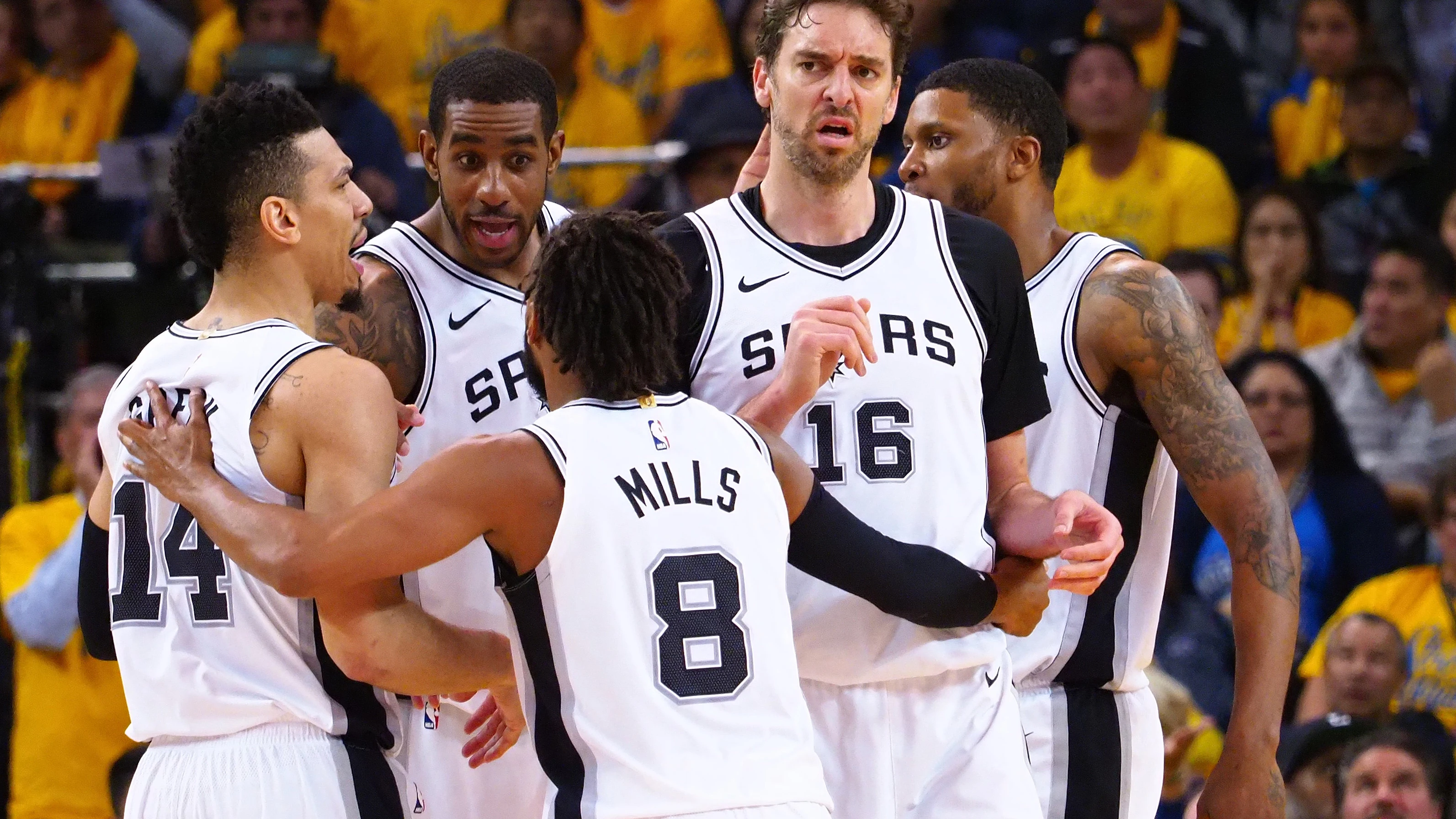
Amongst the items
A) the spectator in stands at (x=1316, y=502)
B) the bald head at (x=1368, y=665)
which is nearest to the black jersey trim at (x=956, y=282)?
the bald head at (x=1368, y=665)

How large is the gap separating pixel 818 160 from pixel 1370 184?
586 cm

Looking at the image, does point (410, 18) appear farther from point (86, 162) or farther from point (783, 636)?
point (783, 636)

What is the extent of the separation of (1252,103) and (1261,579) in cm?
608

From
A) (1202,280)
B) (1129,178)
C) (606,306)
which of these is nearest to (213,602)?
(606,306)

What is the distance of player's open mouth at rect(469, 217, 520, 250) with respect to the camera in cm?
487

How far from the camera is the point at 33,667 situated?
296 inches

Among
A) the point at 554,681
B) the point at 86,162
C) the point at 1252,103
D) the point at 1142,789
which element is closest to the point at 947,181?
the point at 1142,789

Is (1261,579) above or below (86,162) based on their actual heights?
below

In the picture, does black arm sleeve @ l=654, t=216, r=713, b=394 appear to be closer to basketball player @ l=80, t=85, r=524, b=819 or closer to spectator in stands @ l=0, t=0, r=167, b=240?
basketball player @ l=80, t=85, r=524, b=819

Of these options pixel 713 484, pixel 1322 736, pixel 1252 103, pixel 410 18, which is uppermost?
pixel 410 18

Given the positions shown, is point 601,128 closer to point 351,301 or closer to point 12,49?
point 12,49

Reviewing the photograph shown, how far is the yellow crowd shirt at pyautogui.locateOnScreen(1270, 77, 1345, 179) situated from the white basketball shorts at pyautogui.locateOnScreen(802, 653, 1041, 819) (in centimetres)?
610

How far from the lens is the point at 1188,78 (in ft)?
31.9

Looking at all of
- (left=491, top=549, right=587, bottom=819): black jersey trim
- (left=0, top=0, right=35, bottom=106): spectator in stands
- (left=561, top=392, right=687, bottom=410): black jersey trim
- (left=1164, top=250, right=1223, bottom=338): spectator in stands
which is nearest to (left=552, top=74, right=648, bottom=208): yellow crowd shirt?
(left=1164, top=250, right=1223, bottom=338): spectator in stands
